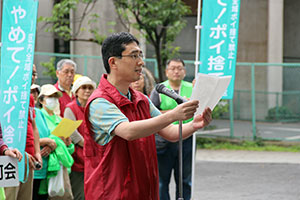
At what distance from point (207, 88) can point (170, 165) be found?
14.4ft

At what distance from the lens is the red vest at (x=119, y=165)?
12.1 ft

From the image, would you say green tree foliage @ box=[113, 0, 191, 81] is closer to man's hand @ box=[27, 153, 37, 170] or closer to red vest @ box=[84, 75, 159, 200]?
man's hand @ box=[27, 153, 37, 170]

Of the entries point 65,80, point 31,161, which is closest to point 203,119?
point 31,161

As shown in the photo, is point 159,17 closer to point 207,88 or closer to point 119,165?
point 119,165

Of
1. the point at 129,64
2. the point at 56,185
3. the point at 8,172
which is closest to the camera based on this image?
the point at 129,64

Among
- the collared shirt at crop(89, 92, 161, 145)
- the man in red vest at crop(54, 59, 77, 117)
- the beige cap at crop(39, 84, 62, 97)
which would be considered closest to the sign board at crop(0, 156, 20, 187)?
the collared shirt at crop(89, 92, 161, 145)

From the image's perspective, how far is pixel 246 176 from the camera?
35.7 feet

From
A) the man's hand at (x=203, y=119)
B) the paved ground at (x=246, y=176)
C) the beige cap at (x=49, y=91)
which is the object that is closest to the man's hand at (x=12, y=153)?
the man's hand at (x=203, y=119)

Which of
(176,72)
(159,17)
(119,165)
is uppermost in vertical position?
(159,17)

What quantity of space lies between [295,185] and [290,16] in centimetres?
1825

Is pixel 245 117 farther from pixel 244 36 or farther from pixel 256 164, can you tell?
pixel 256 164

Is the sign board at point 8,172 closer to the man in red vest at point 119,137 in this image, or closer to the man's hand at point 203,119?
the man in red vest at point 119,137

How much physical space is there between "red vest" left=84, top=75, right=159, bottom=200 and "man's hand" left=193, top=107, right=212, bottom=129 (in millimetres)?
334

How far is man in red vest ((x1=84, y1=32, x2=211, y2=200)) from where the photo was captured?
367 centimetres
